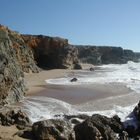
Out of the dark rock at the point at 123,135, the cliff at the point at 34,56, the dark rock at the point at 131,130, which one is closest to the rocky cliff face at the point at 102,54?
the cliff at the point at 34,56

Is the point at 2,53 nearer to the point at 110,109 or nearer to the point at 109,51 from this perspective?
the point at 110,109

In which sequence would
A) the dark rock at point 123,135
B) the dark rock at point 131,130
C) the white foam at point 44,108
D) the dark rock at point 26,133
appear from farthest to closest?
1. the white foam at point 44,108
2. the dark rock at point 131,130
3. the dark rock at point 123,135
4. the dark rock at point 26,133

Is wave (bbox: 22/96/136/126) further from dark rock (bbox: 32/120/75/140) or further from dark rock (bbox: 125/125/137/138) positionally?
dark rock (bbox: 32/120/75/140)

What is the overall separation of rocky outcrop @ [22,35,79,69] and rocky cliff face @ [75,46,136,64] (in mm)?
35331

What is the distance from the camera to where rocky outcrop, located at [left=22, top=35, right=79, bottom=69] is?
59875 millimetres

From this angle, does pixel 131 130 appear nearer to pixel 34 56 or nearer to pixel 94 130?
pixel 94 130

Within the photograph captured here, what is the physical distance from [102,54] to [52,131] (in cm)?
9414

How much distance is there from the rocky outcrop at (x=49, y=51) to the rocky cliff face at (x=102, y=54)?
35.3 meters

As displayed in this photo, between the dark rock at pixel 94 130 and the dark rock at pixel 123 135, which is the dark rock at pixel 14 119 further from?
the dark rock at pixel 123 135

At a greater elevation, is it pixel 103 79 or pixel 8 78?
pixel 8 78

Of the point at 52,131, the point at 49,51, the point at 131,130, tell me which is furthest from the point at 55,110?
the point at 49,51

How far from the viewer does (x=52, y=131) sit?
12039 mm

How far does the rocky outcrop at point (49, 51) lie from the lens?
59.9 m

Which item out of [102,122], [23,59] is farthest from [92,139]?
[23,59]
